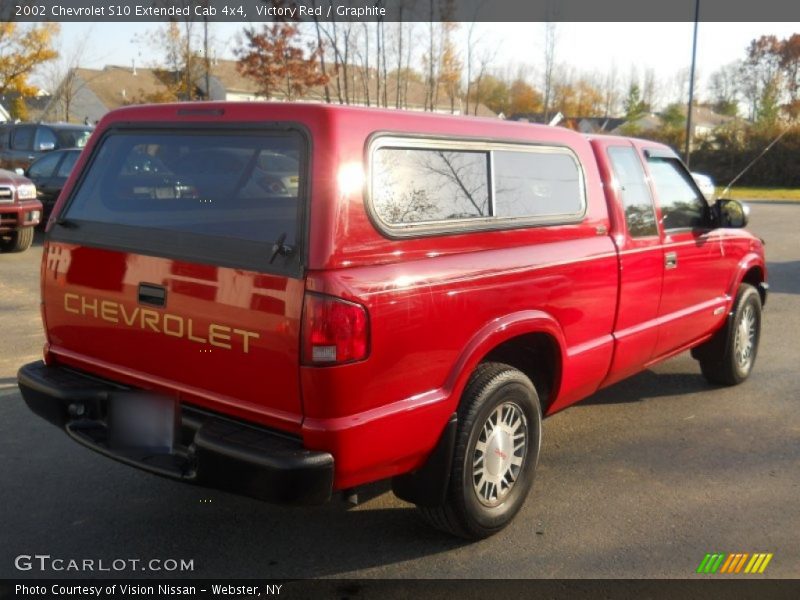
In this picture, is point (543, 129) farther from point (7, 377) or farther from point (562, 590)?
point (7, 377)

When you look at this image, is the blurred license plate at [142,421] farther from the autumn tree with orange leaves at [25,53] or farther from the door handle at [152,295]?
the autumn tree with orange leaves at [25,53]

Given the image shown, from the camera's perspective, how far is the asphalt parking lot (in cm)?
358

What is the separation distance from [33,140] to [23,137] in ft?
0.95

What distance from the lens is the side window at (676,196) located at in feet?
17.2

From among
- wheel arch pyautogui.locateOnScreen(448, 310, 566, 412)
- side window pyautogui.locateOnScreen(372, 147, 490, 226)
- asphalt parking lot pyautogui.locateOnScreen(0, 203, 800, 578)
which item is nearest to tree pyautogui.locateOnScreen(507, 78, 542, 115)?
asphalt parking lot pyautogui.locateOnScreen(0, 203, 800, 578)

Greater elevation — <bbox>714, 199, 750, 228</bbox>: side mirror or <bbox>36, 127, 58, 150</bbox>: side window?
<bbox>36, 127, 58, 150</bbox>: side window

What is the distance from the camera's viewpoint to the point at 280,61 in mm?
23500

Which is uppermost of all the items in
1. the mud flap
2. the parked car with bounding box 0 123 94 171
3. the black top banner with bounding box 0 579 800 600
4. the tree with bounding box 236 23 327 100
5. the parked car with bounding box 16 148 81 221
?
the tree with bounding box 236 23 327 100

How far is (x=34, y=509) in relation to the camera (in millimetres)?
3980

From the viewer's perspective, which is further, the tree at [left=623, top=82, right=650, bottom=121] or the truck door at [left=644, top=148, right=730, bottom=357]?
the tree at [left=623, top=82, right=650, bottom=121]

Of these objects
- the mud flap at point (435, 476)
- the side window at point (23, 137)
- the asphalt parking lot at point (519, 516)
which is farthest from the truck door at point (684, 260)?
the side window at point (23, 137)

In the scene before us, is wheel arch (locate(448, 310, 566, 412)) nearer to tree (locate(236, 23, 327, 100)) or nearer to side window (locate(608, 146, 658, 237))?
side window (locate(608, 146, 658, 237))

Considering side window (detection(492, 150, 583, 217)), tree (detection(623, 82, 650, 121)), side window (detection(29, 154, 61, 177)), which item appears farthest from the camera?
tree (detection(623, 82, 650, 121))

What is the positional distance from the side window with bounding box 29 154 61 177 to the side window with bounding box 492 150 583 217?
1196cm
